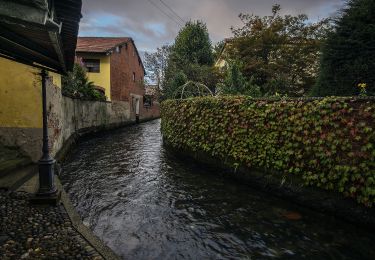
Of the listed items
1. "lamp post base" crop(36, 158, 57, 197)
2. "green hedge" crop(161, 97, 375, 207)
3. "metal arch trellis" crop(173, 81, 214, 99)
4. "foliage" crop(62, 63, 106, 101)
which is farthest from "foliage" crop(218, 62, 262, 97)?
"lamp post base" crop(36, 158, 57, 197)

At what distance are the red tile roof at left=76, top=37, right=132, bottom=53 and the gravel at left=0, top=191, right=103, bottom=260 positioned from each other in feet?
68.7

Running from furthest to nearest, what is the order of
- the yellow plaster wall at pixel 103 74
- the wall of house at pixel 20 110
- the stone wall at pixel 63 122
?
1. the yellow plaster wall at pixel 103 74
2. the stone wall at pixel 63 122
3. the wall of house at pixel 20 110

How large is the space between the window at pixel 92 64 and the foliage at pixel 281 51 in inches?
494

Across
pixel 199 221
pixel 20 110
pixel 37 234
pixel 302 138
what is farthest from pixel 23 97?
pixel 302 138

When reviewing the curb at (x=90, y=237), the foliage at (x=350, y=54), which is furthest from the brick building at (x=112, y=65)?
the curb at (x=90, y=237)

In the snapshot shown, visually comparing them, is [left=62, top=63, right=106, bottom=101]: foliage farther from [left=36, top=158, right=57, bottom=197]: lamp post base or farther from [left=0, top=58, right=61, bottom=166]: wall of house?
[left=36, top=158, right=57, bottom=197]: lamp post base

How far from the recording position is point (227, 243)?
455 cm

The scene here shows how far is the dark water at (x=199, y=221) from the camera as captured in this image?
4301 millimetres

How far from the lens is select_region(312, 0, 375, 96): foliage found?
8.63 metres

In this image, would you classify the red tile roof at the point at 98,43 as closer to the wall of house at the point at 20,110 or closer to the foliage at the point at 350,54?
the wall of house at the point at 20,110

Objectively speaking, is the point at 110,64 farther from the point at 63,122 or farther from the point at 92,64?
the point at 63,122

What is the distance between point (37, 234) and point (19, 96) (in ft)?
16.7

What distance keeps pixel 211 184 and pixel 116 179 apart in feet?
8.77

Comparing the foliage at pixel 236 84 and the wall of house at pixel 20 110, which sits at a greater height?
the foliage at pixel 236 84
